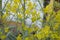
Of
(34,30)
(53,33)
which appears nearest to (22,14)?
(34,30)

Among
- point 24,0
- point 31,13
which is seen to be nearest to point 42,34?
point 31,13

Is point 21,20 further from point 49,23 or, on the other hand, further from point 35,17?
point 49,23

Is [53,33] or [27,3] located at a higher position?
[27,3]

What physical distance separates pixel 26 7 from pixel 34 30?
13.5 inches

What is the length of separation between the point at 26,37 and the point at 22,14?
322 mm

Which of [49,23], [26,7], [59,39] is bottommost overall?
[59,39]

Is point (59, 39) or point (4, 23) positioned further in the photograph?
point (4, 23)

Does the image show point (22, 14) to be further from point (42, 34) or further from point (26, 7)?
point (42, 34)

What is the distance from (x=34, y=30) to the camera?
284 cm

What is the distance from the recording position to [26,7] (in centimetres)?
290

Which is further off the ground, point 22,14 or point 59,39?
point 22,14

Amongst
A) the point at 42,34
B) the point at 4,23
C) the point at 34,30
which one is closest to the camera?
the point at 42,34

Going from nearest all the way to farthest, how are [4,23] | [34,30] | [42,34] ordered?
[42,34] < [34,30] < [4,23]

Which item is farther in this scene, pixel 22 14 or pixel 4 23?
pixel 4 23
